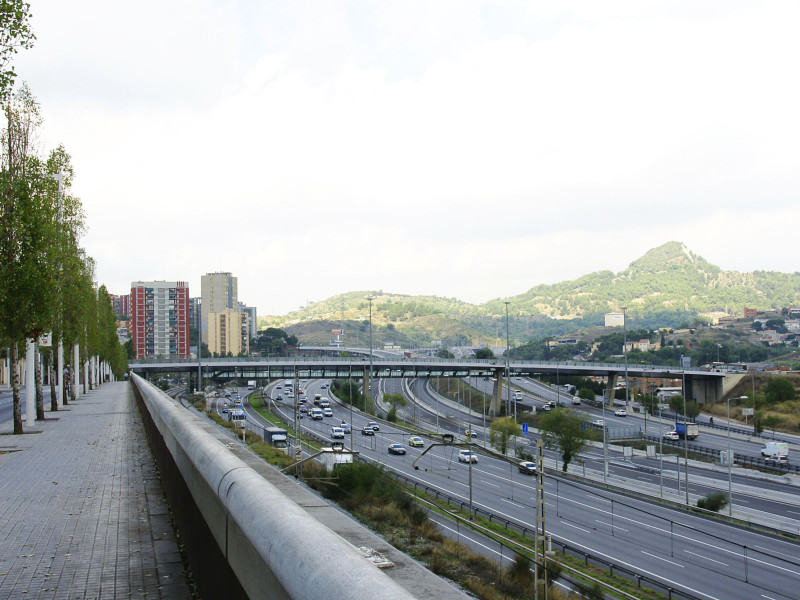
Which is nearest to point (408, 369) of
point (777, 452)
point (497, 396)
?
point (497, 396)

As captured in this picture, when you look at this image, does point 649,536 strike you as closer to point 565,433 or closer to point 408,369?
point 565,433

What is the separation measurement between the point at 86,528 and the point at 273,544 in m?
6.14

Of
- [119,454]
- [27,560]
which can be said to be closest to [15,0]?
[119,454]

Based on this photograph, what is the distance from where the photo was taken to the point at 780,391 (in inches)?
3366

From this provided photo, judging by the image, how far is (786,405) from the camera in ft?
269

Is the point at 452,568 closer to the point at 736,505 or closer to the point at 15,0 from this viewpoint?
the point at 15,0

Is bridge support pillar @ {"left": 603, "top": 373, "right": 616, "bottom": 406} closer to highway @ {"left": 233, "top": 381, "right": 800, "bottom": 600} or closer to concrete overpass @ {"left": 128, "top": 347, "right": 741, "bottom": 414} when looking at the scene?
concrete overpass @ {"left": 128, "top": 347, "right": 741, "bottom": 414}

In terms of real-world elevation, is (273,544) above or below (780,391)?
above

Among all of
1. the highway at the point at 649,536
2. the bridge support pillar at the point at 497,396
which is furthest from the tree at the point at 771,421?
the highway at the point at 649,536

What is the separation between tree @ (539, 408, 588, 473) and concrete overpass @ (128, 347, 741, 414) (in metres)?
34.4

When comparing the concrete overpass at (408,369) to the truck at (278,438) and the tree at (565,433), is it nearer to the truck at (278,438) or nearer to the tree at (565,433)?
the tree at (565,433)

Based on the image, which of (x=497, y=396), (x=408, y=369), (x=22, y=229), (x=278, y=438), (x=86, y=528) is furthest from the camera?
(x=408, y=369)

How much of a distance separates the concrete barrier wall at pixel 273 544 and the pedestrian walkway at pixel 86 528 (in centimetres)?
111

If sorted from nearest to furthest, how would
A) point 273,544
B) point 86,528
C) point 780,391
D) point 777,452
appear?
1. point 273,544
2. point 86,528
3. point 777,452
4. point 780,391
